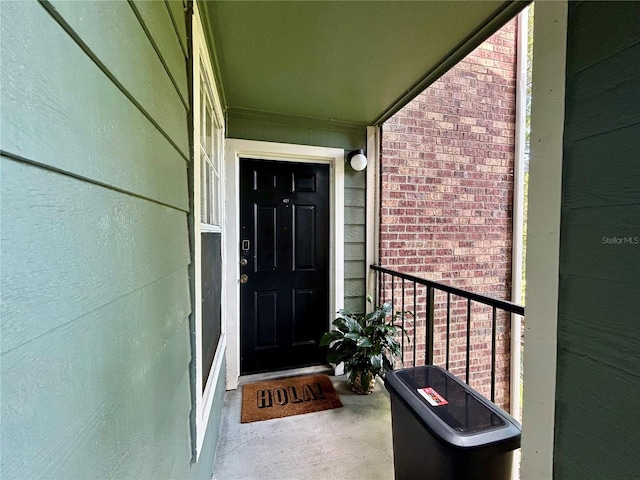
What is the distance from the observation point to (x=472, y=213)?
2729mm

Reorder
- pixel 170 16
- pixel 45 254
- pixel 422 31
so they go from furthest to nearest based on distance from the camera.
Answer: pixel 422 31, pixel 170 16, pixel 45 254

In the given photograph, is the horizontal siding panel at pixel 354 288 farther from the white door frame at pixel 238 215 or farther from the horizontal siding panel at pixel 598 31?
the horizontal siding panel at pixel 598 31

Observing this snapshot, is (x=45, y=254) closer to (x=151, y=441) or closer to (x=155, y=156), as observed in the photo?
(x=155, y=156)

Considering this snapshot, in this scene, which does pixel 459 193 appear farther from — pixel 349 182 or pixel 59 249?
pixel 59 249

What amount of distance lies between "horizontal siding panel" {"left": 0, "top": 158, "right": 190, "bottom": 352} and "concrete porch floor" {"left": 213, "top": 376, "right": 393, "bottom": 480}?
1514 mm

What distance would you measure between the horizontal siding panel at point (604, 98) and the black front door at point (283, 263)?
1935 mm

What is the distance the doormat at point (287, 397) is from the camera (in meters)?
1.97

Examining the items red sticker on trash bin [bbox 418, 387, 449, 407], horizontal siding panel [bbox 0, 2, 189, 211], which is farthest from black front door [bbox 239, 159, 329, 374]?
horizontal siding panel [bbox 0, 2, 189, 211]

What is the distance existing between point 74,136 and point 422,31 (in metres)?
1.54

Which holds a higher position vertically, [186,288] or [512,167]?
[512,167]

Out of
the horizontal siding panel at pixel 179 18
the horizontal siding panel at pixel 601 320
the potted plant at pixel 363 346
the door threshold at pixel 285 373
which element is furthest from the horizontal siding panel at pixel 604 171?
the door threshold at pixel 285 373

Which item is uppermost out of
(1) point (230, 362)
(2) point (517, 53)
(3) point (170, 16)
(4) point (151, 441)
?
(2) point (517, 53)

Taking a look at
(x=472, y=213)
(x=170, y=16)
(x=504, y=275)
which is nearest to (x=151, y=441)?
(x=170, y=16)

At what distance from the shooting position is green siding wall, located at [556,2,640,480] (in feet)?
1.93
